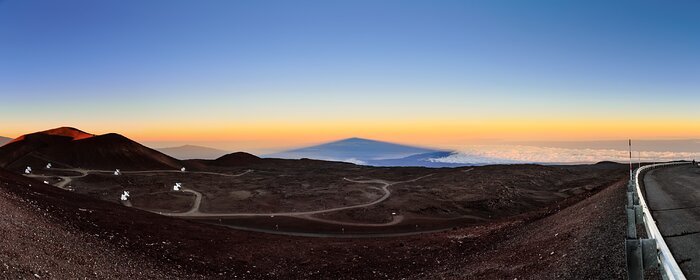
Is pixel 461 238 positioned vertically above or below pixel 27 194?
below

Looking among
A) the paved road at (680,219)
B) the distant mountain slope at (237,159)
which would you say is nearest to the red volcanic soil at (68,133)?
the distant mountain slope at (237,159)

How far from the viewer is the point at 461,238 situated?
33156 millimetres

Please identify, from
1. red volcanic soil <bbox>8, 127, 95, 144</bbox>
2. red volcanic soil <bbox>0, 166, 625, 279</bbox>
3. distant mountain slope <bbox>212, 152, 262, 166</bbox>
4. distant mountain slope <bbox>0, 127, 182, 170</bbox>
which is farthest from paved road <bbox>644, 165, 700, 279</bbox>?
red volcanic soil <bbox>8, 127, 95, 144</bbox>

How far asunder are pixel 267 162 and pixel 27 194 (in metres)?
131

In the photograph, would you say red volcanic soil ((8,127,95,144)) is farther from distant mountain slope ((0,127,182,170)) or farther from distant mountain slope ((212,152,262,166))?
distant mountain slope ((212,152,262,166))

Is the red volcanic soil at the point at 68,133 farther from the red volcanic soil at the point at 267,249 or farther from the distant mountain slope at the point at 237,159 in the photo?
the red volcanic soil at the point at 267,249

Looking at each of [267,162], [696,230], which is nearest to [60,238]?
[696,230]

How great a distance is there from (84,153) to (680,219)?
13473cm

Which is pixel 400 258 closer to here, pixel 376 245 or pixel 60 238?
pixel 376 245

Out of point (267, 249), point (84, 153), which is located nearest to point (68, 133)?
point (84, 153)

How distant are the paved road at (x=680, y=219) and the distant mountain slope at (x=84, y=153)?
379 feet

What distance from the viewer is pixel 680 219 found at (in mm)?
16516

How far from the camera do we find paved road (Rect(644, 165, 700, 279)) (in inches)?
442

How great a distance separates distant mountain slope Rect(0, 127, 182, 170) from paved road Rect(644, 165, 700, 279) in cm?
11561
